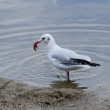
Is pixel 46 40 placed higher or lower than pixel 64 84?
higher

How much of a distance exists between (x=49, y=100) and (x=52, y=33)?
16.2 ft

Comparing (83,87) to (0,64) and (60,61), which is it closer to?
(60,61)

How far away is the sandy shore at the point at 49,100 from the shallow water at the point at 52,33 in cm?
117

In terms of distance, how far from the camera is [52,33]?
44.4ft

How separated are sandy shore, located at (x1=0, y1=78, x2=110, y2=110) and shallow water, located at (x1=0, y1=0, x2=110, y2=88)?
1166 mm

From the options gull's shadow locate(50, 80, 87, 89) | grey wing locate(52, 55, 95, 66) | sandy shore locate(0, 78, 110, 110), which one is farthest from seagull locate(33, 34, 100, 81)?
sandy shore locate(0, 78, 110, 110)

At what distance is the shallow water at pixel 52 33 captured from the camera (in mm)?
11094

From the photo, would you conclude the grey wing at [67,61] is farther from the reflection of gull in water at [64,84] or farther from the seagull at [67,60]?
the reflection of gull in water at [64,84]

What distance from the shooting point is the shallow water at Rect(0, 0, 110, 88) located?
11094 mm

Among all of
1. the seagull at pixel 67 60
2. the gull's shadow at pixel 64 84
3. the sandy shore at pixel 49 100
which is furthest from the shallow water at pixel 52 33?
the sandy shore at pixel 49 100

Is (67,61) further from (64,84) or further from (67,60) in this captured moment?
(64,84)

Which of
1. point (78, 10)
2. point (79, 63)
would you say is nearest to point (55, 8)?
point (78, 10)

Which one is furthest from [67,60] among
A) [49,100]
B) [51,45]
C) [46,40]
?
[49,100]

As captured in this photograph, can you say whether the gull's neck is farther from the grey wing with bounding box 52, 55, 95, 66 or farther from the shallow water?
the shallow water
